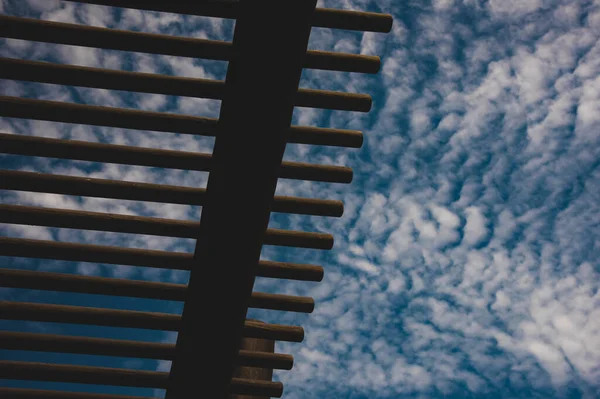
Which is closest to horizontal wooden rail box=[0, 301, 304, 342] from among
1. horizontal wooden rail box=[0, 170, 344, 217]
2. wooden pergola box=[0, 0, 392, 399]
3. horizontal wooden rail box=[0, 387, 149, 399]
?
wooden pergola box=[0, 0, 392, 399]

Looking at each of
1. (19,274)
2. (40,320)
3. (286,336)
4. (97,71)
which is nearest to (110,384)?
(40,320)

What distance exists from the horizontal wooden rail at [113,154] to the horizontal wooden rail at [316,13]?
2.06 feet

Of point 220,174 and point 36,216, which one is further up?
point 220,174

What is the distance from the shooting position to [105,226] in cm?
249

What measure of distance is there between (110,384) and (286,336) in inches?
38.8

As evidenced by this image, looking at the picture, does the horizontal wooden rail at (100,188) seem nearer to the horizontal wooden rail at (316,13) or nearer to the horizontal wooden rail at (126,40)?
the horizontal wooden rail at (126,40)

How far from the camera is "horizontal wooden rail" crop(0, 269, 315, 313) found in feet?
8.41

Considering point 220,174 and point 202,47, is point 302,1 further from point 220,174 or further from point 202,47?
point 220,174

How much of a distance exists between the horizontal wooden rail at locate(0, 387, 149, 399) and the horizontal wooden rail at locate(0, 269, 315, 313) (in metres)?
0.65

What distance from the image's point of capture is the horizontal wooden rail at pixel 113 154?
2.34 meters

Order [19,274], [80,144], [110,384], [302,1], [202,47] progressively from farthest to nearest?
[110,384] → [19,274] → [80,144] → [202,47] → [302,1]

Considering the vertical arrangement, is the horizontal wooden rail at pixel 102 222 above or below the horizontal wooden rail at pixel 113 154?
below

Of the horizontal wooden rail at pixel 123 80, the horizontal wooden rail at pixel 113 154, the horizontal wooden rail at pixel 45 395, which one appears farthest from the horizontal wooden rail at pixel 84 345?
the horizontal wooden rail at pixel 123 80

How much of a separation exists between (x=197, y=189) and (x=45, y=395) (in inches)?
59.6
